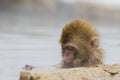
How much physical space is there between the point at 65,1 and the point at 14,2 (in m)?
2.00

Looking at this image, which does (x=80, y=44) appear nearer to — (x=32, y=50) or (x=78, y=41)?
(x=78, y=41)

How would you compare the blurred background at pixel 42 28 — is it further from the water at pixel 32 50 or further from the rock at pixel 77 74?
the rock at pixel 77 74

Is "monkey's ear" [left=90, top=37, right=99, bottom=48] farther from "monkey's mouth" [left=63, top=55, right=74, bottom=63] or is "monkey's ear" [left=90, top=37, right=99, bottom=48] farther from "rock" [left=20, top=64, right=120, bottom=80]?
"rock" [left=20, top=64, right=120, bottom=80]

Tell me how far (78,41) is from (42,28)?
24.3 feet

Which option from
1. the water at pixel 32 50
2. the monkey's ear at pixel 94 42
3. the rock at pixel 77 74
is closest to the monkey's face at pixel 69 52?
the monkey's ear at pixel 94 42

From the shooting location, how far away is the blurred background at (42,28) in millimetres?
8250

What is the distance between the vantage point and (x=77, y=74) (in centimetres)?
468

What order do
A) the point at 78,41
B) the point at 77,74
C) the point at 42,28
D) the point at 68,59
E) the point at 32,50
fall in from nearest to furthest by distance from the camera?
the point at 77,74 < the point at 68,59 < the point at 78,41 < the point at 32,50 < the point at 42,28

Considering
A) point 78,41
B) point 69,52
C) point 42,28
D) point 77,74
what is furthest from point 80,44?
point 42,28

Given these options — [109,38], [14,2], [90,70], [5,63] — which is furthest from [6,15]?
[90,70]

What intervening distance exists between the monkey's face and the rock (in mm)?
1253

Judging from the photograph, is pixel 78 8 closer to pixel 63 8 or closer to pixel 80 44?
pixel 63 8

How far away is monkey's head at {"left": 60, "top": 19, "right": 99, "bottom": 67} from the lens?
630cm

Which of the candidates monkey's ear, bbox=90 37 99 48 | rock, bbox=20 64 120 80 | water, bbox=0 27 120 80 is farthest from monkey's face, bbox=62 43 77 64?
rock, bbox=20 64 120 80
